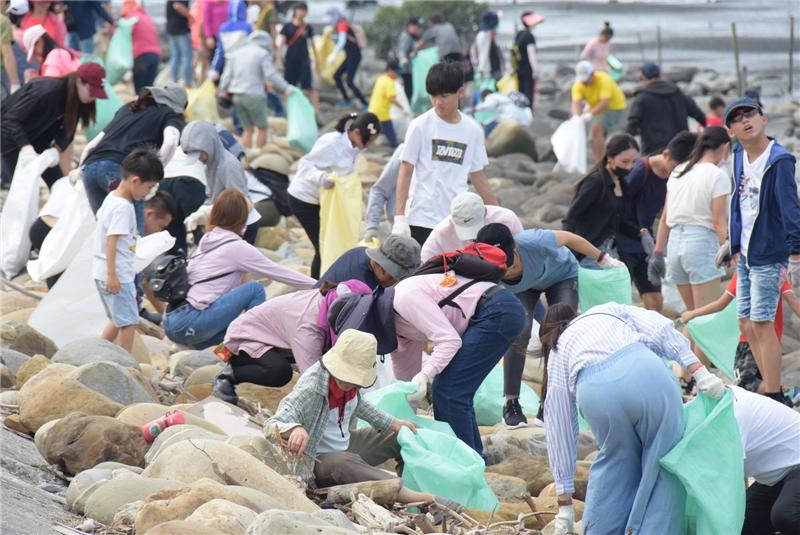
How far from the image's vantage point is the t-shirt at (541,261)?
7.25 meters

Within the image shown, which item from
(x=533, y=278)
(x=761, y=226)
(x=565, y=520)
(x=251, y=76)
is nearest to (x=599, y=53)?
(x=251, y=76)

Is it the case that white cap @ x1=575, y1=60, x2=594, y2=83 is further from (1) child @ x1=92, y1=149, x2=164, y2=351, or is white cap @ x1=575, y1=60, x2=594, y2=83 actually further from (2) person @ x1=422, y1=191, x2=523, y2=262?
(1) child @ x1=92, y1=149, x2=164, y2=351

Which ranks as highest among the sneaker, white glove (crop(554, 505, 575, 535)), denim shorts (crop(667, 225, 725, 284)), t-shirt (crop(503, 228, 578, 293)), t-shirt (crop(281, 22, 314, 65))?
t-shirt (crop(281, 22, 314, 65))

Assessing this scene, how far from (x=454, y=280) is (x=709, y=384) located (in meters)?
1.67

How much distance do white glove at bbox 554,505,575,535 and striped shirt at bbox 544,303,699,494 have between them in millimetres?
71

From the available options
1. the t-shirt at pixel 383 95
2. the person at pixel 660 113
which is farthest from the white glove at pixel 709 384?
the t-shirt at pixel 383 95

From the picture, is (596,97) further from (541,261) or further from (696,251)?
(541,261)

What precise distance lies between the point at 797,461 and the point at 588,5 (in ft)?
82.5

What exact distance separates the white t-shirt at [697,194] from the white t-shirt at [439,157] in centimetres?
136

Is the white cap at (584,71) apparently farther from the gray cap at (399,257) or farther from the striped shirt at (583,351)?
the striped shirt at (583,351)

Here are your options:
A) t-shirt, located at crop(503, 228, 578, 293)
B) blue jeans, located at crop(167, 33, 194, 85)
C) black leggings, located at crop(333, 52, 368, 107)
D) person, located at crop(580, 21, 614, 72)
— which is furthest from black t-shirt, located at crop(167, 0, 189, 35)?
t-shirt, located at crop(503, 228, 578, 293)

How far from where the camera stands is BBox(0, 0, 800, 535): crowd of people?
17.0 ft

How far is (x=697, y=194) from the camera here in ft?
28.3

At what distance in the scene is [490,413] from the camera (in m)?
7.59
